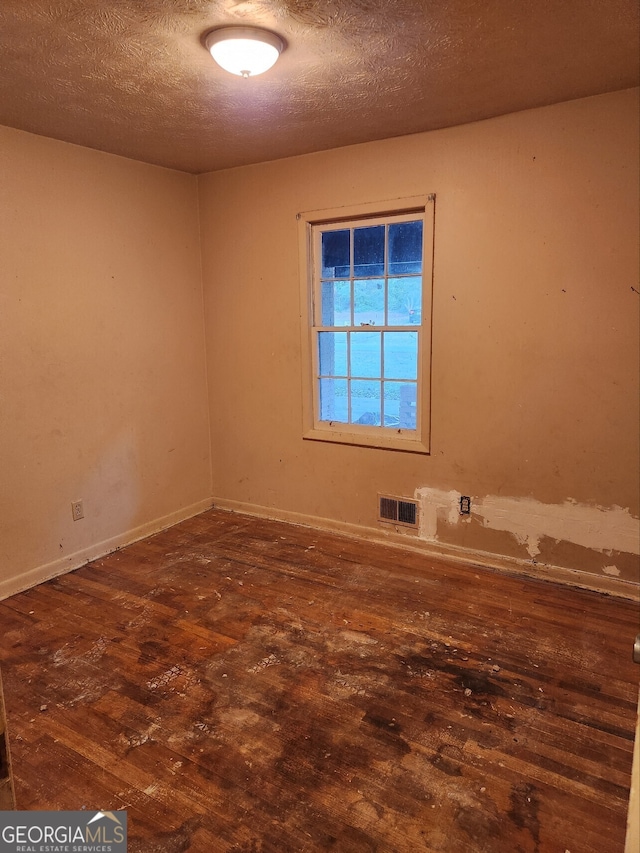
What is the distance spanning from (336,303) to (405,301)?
53 centimetres

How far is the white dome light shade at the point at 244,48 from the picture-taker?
6.74ft

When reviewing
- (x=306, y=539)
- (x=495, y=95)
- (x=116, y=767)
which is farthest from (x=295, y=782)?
(x=495, y=95)

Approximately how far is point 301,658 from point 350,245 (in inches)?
104

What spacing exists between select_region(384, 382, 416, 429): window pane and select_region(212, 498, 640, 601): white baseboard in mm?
771

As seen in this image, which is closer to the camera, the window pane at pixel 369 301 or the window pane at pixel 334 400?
the window pane at pixel 369 301

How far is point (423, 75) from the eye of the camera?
8.06ft

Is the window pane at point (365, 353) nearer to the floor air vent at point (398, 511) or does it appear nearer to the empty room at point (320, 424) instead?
the empty room at point (320, 424)

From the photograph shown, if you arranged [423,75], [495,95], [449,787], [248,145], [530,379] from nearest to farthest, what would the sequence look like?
[449,787] → [423,75] → [495,95] → [530,379] → [248,145]

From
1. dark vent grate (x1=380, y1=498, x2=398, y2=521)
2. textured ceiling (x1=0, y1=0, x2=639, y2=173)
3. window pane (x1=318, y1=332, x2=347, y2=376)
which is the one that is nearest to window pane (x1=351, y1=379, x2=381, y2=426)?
window pane (x1=318, y1=332, x2=347, y2=376)

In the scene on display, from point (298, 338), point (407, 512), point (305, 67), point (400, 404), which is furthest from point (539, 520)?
point (305, 67)

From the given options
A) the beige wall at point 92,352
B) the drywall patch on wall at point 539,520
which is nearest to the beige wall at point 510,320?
the drywall patch on wall at point 539,520

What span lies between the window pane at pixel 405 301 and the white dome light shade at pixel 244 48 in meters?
1.62

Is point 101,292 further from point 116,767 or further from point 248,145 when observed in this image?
point 116,767

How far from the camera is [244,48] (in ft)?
6.89
